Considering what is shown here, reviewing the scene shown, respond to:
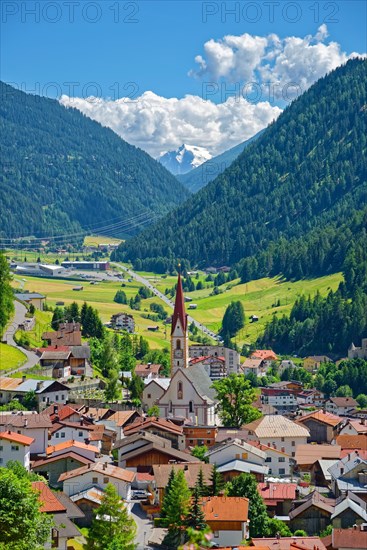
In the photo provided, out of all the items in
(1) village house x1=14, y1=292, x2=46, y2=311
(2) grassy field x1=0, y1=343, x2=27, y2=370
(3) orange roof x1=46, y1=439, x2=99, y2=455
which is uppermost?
(1) village house x1=14, y1=292, x2=46, y2=311

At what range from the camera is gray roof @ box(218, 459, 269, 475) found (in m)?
64.9

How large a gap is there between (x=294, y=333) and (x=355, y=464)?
101 meters

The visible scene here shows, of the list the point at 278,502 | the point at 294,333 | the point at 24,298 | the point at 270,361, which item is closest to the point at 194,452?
the point at 278,502

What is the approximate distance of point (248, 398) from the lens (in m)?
86.2

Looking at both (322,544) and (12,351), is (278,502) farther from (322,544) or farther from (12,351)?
(12,351)

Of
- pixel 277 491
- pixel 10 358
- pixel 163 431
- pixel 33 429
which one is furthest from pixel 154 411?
pixel 277 491

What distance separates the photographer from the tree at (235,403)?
85062mm

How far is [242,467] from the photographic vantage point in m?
65.4

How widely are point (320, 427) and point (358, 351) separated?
64620 mm

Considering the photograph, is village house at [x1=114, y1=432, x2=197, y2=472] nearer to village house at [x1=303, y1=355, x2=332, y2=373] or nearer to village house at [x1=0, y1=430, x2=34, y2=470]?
village house at [x1=0, y1=430, x2=34, y2=470]

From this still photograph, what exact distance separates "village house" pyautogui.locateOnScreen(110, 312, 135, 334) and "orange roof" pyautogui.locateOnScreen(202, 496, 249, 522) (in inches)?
4484

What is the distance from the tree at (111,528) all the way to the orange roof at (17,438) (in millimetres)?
10829

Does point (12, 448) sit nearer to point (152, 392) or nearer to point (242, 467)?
point (242, 467)

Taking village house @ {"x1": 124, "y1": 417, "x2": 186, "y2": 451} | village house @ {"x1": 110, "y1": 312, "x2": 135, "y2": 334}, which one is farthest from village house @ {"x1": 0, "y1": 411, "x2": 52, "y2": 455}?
village house @ {"x1": 110, "y1": 312, "x2": 135, "y2": 334}
